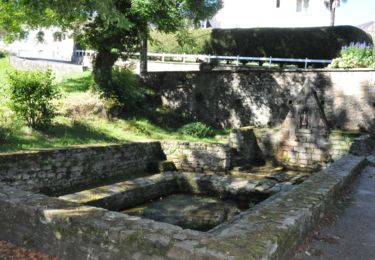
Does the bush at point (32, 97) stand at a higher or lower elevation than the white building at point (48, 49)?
lower

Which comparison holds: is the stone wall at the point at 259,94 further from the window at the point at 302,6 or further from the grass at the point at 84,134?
the window at the point at 302,6

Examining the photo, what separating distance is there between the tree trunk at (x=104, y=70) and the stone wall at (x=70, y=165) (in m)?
3.97

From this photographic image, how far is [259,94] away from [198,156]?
20.6 feet

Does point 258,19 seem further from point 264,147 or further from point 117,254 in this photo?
point 117,254

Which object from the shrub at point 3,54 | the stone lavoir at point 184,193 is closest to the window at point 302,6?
the stone lavoir at point 184,193

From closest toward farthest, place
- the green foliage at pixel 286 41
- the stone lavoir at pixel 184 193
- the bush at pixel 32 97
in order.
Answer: the stone lavoir at pixel 184 193 < the bush at pixel 32 97 < the green foliage at pixel 286 41

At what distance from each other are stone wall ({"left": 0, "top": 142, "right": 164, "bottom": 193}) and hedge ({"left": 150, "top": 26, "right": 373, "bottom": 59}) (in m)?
9.80

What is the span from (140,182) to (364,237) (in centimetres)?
668

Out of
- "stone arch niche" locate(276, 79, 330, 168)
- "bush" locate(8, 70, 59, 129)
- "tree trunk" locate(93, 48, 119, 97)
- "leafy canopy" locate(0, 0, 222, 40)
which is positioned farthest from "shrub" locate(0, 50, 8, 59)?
"stone arch niche" locate(276, 79, 330, 168)

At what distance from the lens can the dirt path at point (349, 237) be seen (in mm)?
5777

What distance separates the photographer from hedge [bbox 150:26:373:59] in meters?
22.8

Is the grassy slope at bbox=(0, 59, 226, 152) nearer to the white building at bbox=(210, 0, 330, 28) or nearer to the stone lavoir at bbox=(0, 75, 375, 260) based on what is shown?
the stone lavoir at bbox=(0, 75, 375, 260)

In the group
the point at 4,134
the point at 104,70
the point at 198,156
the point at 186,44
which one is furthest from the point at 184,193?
the point at 186,44

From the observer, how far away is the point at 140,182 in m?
11.6
